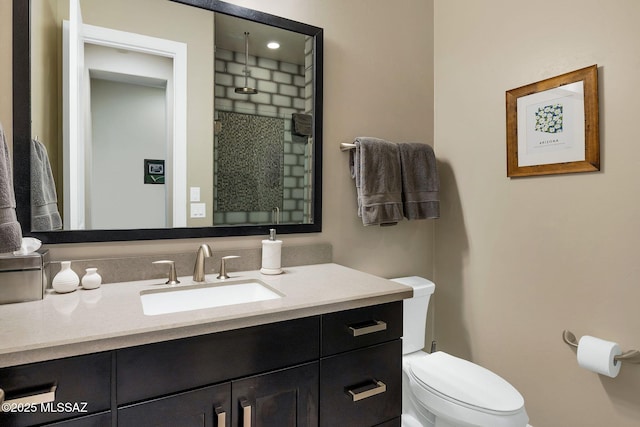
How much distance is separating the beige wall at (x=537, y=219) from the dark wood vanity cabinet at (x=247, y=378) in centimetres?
81

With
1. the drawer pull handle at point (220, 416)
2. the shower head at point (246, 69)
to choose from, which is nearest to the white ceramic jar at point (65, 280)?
the drawer pull handle at point (220, 416)

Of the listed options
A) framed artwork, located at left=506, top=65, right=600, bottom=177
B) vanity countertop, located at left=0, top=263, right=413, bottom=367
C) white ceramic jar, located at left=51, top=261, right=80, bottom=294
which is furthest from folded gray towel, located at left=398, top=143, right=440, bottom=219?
white ceramic jar, located at left=51, top=261, right=80, bottom=294

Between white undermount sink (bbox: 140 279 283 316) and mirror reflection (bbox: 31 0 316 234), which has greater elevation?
mirror reflection (bbox: 31 0 316 234)

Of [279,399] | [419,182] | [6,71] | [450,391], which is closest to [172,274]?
[279,399]

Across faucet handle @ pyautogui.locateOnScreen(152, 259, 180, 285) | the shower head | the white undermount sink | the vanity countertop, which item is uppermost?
the shower head

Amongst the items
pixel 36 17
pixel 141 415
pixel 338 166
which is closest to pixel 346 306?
pixel 141 415

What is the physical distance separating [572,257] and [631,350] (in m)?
0.38

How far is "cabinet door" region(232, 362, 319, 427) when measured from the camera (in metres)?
0.95

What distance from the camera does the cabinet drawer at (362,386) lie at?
1095mm

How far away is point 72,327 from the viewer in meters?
0.84

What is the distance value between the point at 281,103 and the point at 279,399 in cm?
123

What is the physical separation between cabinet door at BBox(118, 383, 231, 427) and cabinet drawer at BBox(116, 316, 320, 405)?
17mm

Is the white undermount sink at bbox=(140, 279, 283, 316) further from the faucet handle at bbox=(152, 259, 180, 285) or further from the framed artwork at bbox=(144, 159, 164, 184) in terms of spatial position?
the framed artwork at bbox=(144, 159, 164, 184)

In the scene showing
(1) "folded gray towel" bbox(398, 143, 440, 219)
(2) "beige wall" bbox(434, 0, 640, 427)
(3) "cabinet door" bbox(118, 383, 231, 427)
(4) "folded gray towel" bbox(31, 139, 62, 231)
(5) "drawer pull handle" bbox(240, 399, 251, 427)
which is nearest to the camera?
(3) "cabinet door" bbox(118, 383, 231, 427)
